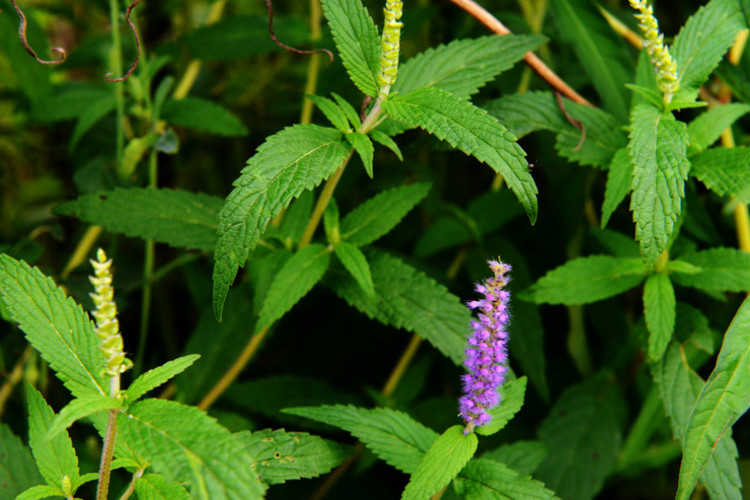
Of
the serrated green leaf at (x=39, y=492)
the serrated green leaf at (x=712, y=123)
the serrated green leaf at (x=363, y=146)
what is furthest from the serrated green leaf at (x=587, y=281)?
the serrated green leaf at (x=39, y=492)

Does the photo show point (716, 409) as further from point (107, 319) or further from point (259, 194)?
point (107, 319)

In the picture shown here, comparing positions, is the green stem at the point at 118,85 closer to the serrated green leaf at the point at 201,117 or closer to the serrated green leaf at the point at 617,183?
the serrated green leaf at the point at 201,117

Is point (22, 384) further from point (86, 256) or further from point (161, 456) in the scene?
point (161, 456)

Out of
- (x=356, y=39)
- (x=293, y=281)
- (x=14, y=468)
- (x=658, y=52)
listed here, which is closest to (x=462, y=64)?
(x=356, y=39)

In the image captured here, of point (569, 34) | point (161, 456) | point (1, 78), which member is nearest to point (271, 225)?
point (161, 456)

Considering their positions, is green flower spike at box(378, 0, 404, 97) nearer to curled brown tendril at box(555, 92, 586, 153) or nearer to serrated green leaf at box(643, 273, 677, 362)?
curled brown tendril at box(555, 92, 586, 153)

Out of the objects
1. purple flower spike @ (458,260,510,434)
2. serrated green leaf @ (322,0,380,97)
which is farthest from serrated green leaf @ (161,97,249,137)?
purple flower spike @ (458,260,510,434)
